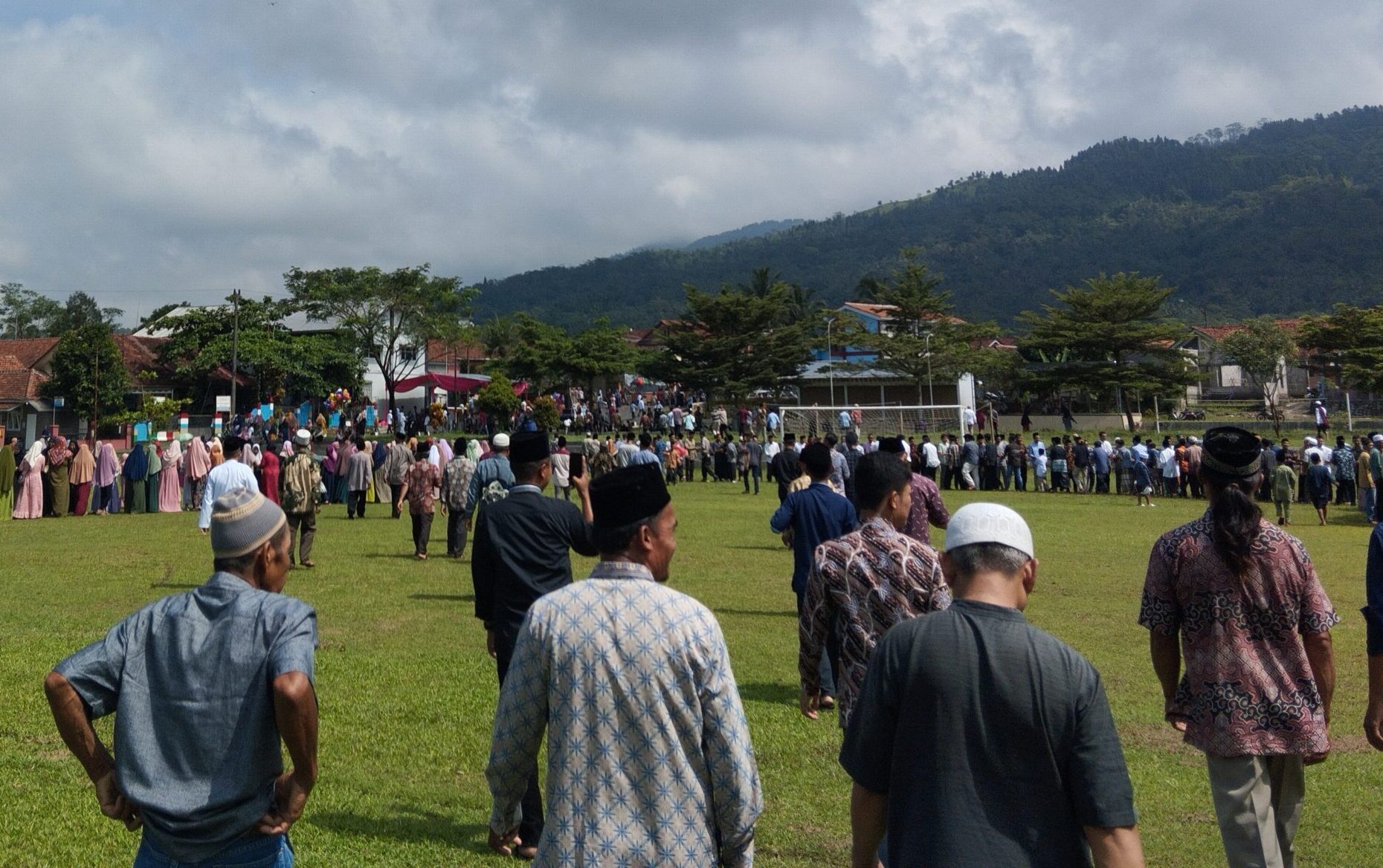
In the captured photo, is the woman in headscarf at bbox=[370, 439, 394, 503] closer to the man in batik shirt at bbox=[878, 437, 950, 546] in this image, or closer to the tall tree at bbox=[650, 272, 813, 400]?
the man in batik shirt at bbox=[878, 437, 950, 546]

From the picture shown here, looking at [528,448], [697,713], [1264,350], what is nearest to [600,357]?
[1264,350]

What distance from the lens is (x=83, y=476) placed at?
23.3 metres

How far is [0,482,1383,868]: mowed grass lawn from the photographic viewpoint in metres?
5.52

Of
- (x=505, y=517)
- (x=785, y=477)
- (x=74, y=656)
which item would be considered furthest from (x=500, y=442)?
(x=74, y=656)

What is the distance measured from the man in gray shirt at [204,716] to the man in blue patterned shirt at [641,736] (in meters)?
0.69

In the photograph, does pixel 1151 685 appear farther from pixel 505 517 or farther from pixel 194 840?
pixel 194 840

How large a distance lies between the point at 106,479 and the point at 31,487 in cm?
153

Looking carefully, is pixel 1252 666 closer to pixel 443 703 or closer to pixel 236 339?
pixel 443 703

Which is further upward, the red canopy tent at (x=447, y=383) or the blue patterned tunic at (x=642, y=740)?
the red canopy tent at (x=447, y=383)

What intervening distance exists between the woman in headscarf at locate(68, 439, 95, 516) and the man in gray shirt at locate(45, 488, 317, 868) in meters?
22.7

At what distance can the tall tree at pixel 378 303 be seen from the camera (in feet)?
180

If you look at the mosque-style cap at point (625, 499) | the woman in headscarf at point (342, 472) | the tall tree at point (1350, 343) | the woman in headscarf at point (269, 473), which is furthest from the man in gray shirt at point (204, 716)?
the tall tree at point (1350, 343)

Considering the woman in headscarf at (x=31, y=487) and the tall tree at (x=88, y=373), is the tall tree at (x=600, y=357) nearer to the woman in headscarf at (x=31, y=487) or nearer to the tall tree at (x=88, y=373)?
Result: the tall tree at (x=88, y=373)

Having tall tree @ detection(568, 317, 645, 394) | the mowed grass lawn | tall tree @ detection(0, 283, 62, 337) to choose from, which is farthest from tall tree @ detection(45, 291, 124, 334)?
the mowed grass lawn
